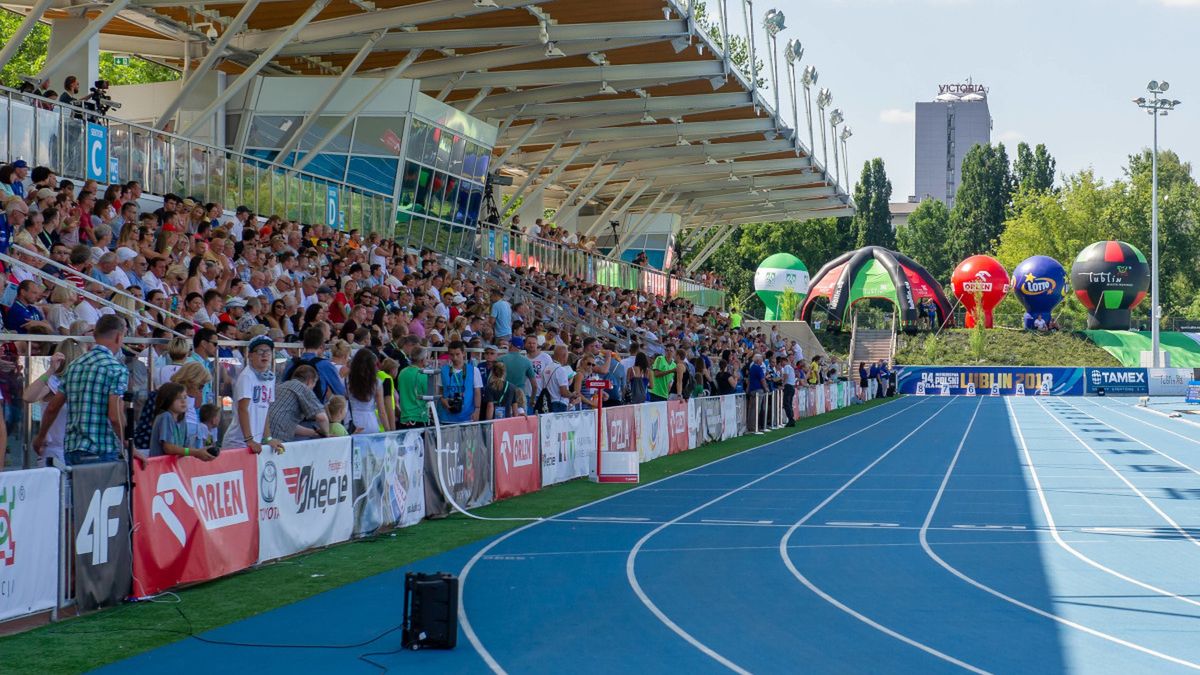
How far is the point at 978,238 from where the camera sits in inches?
4924

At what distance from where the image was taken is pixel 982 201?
12556 cm

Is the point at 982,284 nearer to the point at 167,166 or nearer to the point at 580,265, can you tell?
the point at 580,265

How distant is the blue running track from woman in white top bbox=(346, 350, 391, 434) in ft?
6.08

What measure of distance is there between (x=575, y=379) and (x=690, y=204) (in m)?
44.6

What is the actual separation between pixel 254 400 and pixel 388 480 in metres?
1.97

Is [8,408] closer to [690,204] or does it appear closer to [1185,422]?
[1185,422]

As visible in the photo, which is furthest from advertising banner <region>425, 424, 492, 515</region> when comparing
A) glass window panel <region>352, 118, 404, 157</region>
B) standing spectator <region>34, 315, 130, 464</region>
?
glass window panel <region>352, 118, 404, 157</region>

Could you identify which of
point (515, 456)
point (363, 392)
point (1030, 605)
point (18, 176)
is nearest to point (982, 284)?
point (515, 456)

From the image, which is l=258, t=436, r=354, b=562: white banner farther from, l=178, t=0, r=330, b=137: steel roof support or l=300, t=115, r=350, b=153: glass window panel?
l=300, t=115, r=350, b=153: glass window panel

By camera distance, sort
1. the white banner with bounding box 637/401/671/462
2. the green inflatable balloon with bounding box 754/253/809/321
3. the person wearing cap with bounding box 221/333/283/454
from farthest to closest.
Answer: the green inflatable balloon with bounding box 754/253/809/321 < the white banner with bounding box 637/401/671/462 < the person wearing cap with bounding box 221/333/283/454

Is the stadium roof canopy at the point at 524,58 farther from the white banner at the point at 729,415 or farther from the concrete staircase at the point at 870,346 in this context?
the concrete staircase at the point at 870,346

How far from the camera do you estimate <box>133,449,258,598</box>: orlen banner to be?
9938 mm

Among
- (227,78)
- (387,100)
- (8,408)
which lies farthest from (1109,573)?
(227,78)

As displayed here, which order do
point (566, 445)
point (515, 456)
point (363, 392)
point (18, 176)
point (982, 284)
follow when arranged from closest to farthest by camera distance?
point (363, 392)
point (18, 176)
point (515, 456)
point (566, 445)
point (982, 284)
